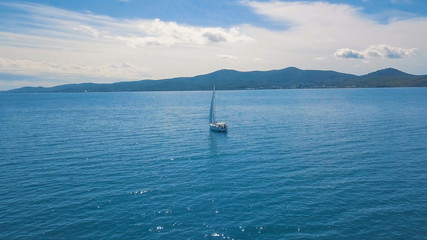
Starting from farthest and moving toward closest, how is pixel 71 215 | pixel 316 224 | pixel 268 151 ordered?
pixel 268 151 → pixel 71 215 → pixel 316 224

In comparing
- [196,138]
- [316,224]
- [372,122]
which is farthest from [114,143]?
[372,122]

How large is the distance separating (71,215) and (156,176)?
15825mm

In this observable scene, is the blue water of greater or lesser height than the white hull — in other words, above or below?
below

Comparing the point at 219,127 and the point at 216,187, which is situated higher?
the point at 219,127

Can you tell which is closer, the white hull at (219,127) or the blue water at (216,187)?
the blue water at (216,187)

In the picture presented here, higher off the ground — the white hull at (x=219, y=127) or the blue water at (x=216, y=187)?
the white hull at (x=219, y=127)

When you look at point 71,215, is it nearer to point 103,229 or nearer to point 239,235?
point 103,229

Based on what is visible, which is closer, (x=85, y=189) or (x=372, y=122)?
(x=85, y=189)

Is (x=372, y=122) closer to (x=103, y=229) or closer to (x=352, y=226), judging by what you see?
(x=352, y=226)

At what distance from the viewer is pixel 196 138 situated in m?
82.6

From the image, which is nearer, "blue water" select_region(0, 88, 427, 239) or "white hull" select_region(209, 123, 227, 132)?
"blue water" select_region(0, 88, 427, 239)

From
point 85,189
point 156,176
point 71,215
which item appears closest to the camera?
point 71,215

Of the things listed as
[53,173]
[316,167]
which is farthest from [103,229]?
[316,167]

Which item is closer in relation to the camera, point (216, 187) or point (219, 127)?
point (216, 187)
